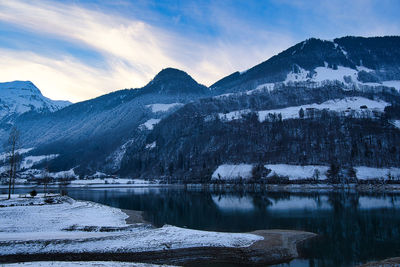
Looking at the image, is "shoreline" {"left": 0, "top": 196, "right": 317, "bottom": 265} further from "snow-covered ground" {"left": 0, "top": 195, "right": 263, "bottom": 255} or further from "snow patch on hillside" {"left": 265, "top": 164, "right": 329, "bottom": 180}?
"snow patch on hillside" {"left": 265, "top": 164, "right": 329, "bottom": 180}

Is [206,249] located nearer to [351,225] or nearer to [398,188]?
[351,225]

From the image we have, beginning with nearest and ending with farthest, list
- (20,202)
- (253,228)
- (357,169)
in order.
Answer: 1. (253,228)
2. (20,202)
3. (357,169)

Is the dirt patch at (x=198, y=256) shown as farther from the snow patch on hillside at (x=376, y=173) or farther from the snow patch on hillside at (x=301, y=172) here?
the snow patch on hillside at (x=376, y=173)

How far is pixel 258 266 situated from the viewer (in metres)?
29.4

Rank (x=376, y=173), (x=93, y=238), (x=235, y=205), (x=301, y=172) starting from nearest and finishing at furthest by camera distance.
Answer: (x=93, y=238) < (x=235, y=205) < (x=376, y=173) < (x=301, y=172)

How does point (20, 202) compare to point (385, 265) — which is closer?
point (385, 265)

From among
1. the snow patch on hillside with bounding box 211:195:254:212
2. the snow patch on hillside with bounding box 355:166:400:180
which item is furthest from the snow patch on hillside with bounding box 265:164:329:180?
the snow patch on hillside with bounding box 211:195:254:212

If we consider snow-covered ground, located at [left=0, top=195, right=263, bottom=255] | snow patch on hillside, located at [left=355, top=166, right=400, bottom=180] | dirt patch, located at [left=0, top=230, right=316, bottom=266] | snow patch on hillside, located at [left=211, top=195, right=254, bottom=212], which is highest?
snow patch on hillside, located at [left=355, top=166, right=400, bottom=180]

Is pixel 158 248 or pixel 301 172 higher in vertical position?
pixel 301 172

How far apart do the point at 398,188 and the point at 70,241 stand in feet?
548

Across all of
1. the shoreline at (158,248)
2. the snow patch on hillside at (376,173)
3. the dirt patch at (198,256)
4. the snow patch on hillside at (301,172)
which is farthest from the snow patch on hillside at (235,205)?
the snow patch on hillside at (376,173)

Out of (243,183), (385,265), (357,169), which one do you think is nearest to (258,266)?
(385,265)

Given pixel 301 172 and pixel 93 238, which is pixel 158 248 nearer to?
pixel 93 238

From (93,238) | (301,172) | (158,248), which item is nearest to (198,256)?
(158,248)
